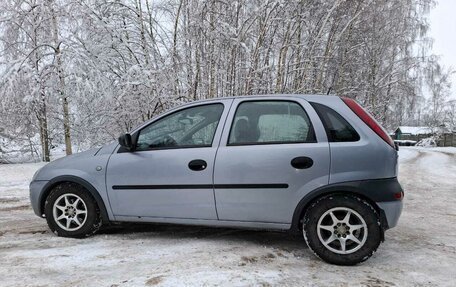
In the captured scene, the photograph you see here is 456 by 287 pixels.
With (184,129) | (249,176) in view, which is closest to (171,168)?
(184,129)

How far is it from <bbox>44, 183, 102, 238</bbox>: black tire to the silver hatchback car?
11mm

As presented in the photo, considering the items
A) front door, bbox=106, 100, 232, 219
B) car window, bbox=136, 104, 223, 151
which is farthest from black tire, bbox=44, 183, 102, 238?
car window, bbox=136, 104, 223, 151

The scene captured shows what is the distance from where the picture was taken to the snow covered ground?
10.0 ft

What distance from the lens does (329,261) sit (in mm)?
3461

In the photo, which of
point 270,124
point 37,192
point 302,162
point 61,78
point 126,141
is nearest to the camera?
point 302,162

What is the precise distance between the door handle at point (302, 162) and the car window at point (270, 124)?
189 mm

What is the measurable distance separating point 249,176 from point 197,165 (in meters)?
0.55

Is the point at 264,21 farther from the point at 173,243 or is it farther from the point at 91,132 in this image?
the point at 173,243

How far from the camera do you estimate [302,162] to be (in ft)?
11.6

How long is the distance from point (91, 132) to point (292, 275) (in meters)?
12.6

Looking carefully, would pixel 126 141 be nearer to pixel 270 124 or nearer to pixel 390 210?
pixel 270 124

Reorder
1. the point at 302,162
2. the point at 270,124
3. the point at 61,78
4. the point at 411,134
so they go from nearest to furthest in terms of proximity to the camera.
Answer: the point at 302,162, the point at 270,124, the point at 61,78, the point at 411,134

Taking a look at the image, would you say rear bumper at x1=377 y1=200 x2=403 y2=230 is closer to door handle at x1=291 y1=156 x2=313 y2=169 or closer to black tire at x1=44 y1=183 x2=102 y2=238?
door handle at x1=291 y1=156 x2=313 y2=169

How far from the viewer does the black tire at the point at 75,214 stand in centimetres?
421
